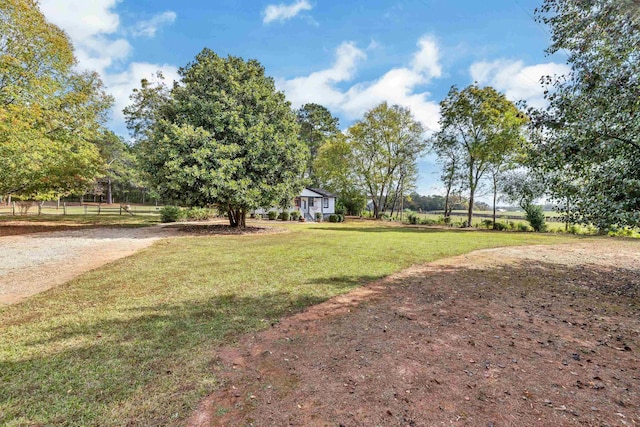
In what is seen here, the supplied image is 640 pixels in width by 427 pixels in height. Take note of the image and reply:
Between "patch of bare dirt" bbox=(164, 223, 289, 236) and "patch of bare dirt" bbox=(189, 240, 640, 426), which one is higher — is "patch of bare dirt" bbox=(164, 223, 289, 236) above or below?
above

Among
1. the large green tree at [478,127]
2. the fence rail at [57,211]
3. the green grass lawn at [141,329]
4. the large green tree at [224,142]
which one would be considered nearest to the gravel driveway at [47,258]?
the green grass lawn at [141,329]

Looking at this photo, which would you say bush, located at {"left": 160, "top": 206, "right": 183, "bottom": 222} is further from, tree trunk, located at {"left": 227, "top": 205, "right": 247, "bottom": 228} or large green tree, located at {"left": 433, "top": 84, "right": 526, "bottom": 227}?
large green tree, located at {"left": 433, "top": 84, "right": 526, "bottom": 227}

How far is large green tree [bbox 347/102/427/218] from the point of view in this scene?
106ft

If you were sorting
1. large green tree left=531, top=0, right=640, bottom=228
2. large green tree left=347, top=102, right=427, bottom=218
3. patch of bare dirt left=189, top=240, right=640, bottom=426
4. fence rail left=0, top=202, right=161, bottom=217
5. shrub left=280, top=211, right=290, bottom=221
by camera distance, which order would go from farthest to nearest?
large green tree left=347, top=102, right=427, bottom=218, shrub left=280, top=211, right=290, bottom=221, fence rail left=0, top=202, right=161, bottom=217, large green tree left=531, top=0, right=640, bottom=228, patch of bare dirt left=189, top=240, right=640, bottom=426

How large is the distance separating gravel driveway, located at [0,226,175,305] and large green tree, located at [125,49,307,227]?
3685mm

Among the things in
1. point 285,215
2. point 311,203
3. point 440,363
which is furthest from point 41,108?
point 311,203

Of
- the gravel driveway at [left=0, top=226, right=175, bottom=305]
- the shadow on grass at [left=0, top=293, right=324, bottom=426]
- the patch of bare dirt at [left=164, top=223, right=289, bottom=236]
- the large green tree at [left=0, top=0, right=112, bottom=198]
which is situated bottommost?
the shadow on grass at [left=0, top=293, right=324, bottom=426]

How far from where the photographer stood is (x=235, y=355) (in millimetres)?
3309

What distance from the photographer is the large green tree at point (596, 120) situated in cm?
560

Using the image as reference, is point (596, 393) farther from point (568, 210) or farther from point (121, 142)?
point (121, 142)

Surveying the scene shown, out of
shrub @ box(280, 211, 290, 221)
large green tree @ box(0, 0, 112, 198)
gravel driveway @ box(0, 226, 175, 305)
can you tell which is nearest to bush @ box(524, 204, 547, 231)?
shrub @ box(280, 211, 290, 221)

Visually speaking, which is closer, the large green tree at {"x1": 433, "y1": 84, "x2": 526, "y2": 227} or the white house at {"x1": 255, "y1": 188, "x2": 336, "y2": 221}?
the large green tree at {"x1": 433, "y1": 84, "x2": 526, "y2": 227}

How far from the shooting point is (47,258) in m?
8.25

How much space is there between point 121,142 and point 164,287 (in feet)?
152
